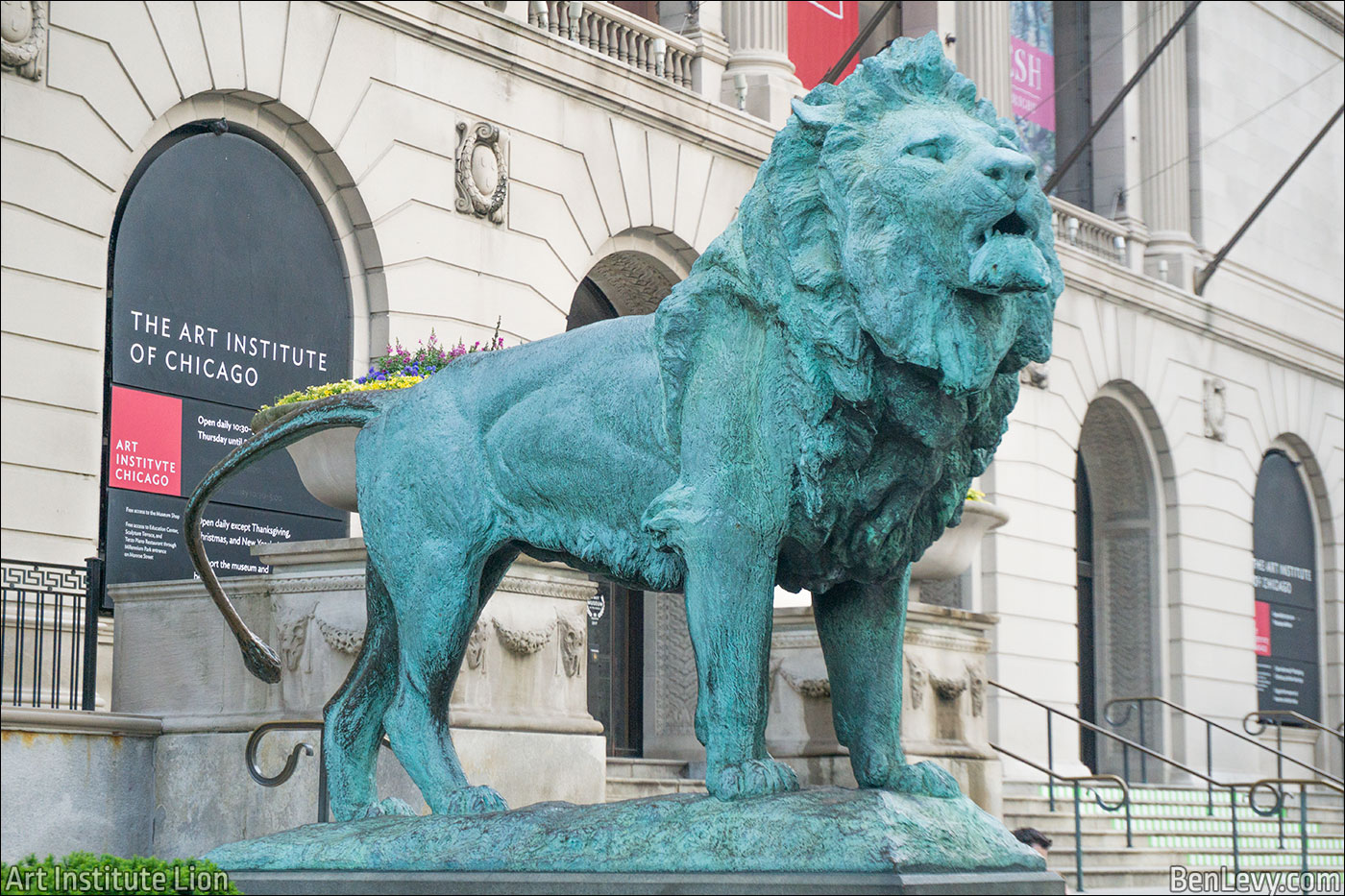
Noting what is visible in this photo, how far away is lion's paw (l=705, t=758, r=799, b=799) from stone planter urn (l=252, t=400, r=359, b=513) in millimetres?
5670

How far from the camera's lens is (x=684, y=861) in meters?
Answer: 4.22

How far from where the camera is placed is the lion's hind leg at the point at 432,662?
16.3 ft

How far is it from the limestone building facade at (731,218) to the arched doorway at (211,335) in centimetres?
17

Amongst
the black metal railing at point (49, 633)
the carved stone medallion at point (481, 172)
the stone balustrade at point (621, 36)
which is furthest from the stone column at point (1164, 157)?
the black metal railing at point (49, 633)

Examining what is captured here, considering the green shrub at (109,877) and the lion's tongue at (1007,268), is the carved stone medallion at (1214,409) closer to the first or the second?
the lion's tongue at (1007,268)

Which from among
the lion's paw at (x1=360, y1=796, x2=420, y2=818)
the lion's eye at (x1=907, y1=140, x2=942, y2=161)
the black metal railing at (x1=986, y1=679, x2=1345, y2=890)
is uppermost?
the lion's eye at (x1=907, y1=140, x2=942, y2=161)

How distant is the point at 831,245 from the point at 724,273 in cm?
34

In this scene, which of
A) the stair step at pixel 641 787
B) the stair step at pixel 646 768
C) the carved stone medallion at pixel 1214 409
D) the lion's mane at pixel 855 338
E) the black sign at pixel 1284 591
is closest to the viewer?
the lion's mane at pixel 855 338

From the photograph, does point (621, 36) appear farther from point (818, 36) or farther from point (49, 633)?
point (49, 633)

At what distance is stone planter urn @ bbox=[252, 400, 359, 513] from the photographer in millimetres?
9844

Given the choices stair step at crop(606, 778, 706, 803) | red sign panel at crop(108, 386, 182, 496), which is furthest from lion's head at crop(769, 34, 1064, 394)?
red sign panel at crop(108, 386, 182, 496)

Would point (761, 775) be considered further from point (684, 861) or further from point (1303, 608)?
point (1303, 608)

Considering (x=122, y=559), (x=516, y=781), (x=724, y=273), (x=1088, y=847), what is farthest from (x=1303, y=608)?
(x=724, y=273)

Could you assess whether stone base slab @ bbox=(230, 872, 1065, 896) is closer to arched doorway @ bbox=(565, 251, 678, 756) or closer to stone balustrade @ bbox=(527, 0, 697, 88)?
arched doorway @ bbox=(565, 251, 678, 756)
